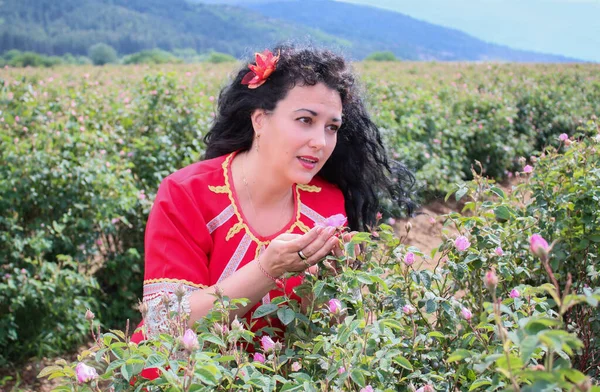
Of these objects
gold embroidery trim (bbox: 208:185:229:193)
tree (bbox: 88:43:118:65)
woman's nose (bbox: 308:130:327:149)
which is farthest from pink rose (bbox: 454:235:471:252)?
tree (bbox: 88:43:118:65)

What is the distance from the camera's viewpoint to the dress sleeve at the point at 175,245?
169 cm

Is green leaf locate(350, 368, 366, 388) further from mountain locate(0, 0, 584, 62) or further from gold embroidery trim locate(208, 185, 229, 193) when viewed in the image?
mountain locate(0, 0, 584, 62)

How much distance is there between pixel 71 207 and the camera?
10.2 feet

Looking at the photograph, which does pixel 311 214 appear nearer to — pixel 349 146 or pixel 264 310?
pixel 349 146

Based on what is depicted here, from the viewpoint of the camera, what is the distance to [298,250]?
139cm

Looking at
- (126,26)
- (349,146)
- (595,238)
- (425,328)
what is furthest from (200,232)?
(126,26)

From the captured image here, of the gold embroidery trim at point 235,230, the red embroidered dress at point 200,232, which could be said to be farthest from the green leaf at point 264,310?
the gold embroidery trim at point 235,230

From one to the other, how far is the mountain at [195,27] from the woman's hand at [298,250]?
59.6m

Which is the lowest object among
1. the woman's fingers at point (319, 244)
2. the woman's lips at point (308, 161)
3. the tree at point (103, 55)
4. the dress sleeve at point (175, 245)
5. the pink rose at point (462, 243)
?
the tree at point (103, 55)

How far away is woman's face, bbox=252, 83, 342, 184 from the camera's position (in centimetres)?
173

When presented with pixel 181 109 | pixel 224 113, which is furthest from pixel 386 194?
pixel 181 109

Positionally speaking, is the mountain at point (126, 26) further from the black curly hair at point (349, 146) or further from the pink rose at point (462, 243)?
the pink rose at point (462, 243)

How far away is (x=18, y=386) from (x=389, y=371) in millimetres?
2427

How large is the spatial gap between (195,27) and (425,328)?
129 m
